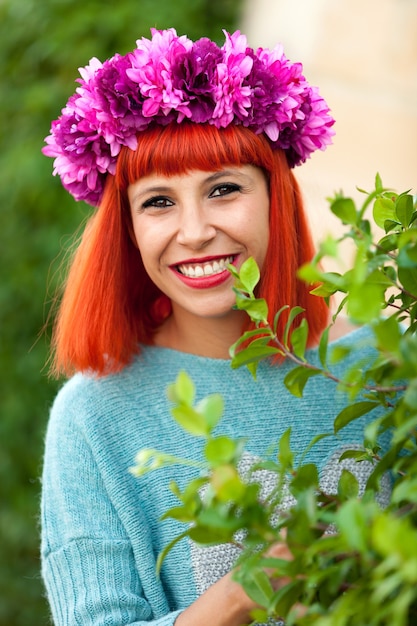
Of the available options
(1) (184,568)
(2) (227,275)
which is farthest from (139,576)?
(2) (227,275)

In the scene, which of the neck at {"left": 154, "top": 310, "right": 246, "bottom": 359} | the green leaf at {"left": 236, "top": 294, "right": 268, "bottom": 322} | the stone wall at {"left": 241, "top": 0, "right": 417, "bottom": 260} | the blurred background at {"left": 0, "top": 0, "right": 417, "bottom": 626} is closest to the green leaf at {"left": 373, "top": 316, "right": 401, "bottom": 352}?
the green leaf at {"left": 236, "top": 294, "right": 268, "bottom": 322}

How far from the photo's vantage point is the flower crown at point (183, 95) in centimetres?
159

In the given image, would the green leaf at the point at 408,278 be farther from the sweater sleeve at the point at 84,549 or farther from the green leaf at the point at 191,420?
the sweater sleeve at the point at 84,549

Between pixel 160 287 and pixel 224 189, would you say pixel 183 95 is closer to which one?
pixel 224 189

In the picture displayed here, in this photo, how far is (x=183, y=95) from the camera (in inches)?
62.3

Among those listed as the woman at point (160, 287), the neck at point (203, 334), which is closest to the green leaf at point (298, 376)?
the woman at point (160, 287)

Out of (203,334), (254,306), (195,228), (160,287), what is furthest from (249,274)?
(203,334)

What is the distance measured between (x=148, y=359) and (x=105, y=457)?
235 mm

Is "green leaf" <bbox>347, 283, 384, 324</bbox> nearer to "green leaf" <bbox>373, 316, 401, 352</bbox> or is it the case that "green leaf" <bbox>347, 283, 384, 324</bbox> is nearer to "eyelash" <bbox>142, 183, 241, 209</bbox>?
"green leaf" <bbox>373, 316, 401, 352</bbox>

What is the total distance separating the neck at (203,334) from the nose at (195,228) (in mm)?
243

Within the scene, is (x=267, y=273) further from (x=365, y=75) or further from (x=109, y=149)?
(x=365, y=75)

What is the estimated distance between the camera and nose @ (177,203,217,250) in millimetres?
1621

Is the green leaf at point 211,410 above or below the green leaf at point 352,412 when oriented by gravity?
above

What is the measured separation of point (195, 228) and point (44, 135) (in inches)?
79.6
